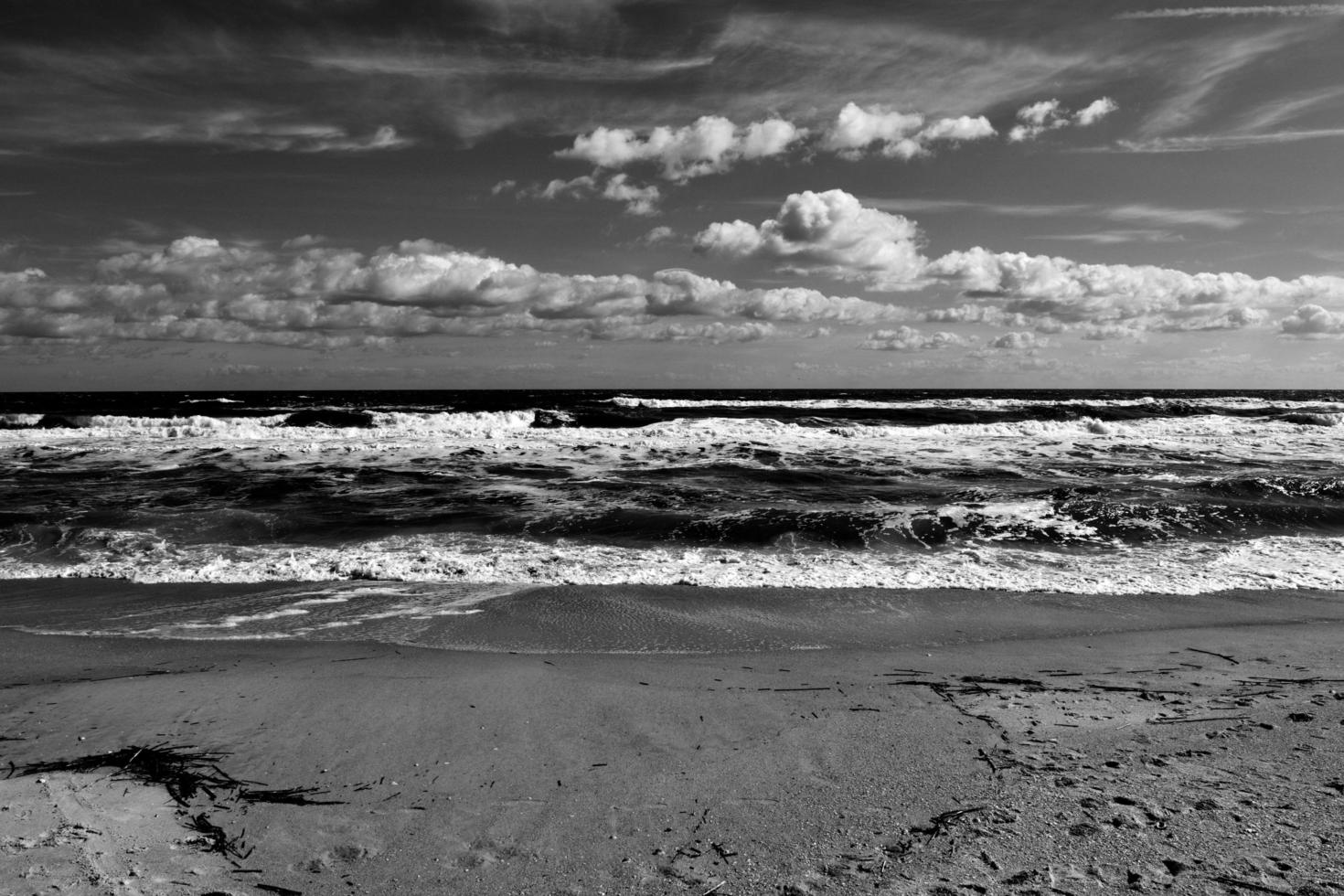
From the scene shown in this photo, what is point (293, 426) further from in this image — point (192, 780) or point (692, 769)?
point (692, 769)

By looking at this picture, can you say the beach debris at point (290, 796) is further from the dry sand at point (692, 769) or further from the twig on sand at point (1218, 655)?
the twig on sand at point (1218, 655)

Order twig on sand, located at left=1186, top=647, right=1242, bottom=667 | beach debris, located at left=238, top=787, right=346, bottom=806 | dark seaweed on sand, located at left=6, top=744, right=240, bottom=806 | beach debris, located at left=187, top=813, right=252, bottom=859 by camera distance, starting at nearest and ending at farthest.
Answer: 1. beach debris, located at left=187, top=813, right=252, bottom=859
2. beach debris, located at left=238, top=787, right=346, bottom=806
3. dark seaweed on sand, located at left=6, top=744, right=240, bottom=806
4. twig on sand, located at left=1186, top=647, right=1242, bottom=667

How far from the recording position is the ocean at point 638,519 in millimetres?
7977

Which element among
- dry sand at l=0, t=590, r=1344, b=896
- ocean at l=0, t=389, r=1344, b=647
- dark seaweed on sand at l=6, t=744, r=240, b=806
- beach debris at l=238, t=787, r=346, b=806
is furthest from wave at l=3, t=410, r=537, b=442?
beach debris at l=238, t=787, r=346, b=806

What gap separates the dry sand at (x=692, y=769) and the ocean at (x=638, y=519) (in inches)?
72.3

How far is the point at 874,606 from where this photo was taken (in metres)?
7.02

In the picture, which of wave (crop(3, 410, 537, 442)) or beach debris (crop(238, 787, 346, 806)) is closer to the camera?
beach debris (crop(238, 787, 346, 806))

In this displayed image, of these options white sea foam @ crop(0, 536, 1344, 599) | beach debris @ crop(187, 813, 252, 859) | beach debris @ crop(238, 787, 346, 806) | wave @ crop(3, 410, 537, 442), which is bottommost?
white sea foam @ crop(0, 536, 1344, 599)

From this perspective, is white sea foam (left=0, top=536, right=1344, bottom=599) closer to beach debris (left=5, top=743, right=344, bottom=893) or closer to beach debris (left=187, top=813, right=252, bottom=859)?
beach debris (left=5, top=743, right=344, bottom=893)

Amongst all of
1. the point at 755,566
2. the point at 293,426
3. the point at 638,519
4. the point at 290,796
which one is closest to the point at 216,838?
the point at 290,796

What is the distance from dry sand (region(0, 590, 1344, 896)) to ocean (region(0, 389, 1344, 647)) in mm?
1837

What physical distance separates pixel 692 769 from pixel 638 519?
7.63 meters

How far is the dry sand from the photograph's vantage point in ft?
9.18

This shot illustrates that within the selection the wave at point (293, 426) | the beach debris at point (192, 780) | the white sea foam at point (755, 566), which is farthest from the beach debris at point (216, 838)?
the wave at point (293, 426)
